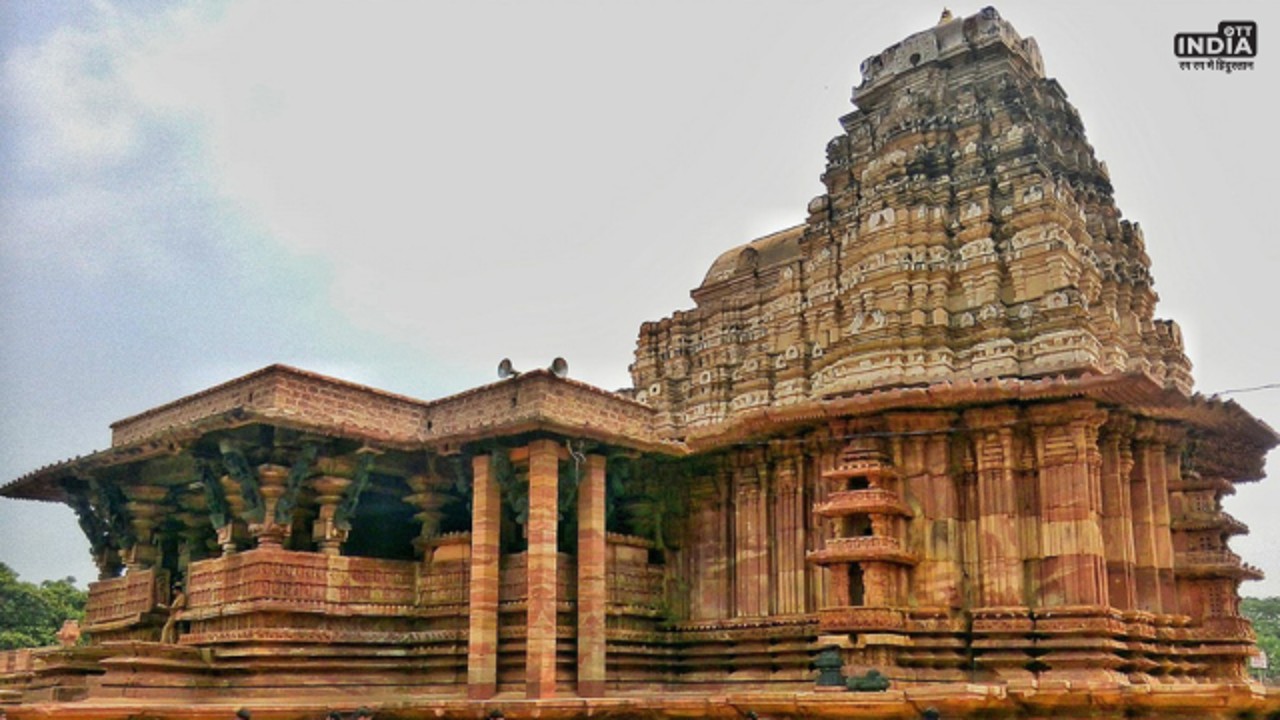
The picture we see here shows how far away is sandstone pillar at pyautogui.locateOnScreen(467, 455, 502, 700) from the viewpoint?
48.5ft

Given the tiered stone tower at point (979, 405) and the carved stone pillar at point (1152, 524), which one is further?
the carved stone pillar at point (1152, 524)

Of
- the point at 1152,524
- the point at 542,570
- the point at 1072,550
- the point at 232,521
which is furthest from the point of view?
the point at 232,521

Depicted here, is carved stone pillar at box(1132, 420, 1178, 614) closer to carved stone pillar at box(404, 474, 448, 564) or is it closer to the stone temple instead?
the stone temple

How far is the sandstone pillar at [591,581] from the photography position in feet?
49.8

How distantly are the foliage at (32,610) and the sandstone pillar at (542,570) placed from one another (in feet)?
107

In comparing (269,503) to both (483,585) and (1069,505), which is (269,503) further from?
(1069,505)

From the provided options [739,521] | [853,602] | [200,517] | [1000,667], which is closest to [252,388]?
[200,517]

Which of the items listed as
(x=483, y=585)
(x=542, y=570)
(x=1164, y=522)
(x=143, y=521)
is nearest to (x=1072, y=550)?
(x=1164, y=522)

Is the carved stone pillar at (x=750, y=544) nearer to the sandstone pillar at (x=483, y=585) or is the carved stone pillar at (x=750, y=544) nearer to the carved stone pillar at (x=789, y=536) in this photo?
the carved stone pillar at (x=789, y=536)

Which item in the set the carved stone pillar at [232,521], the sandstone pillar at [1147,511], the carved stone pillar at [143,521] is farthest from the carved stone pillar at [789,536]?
the carved stone pillar at [143,521]

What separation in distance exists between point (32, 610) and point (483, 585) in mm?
34161

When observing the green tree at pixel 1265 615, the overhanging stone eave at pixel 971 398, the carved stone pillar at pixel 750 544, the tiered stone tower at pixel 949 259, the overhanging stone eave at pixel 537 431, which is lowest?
the green tree at pixel 1265 615

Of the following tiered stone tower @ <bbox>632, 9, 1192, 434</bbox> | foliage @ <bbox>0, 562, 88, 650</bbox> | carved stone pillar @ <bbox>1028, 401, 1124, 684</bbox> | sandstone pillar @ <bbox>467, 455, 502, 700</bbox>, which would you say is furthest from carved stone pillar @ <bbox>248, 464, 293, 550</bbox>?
foliage @ <bbox>0, 562, 88, 650</bbox>

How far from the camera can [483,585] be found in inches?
595
